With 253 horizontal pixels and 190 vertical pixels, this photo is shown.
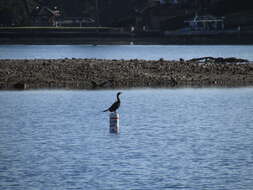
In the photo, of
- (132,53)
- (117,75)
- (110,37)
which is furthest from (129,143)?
(110,37)

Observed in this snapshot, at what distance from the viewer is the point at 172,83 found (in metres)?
A: 52.3

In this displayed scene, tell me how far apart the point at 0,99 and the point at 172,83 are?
10516 millimetres

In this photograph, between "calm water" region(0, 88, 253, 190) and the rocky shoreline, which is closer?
"calm water" region(0, 88, 253, 190)

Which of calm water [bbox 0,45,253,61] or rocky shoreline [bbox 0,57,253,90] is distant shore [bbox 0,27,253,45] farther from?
rocky shoreline [bbox 0,57,253,90]

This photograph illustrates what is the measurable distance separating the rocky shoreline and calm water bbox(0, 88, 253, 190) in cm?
467

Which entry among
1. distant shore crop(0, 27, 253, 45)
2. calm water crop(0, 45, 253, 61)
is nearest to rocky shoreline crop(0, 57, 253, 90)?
calm water crop(0, 45, 253, 61)

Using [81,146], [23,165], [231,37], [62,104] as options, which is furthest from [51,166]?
[231,37]

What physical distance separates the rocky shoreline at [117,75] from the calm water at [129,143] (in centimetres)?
467

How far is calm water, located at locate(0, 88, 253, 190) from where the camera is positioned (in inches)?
971

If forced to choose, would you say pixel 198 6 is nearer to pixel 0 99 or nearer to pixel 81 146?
pixel 0 99

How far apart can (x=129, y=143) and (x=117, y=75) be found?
22.9 metres

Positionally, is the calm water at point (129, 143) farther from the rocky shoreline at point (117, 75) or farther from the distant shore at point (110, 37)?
the distant shore at point (110, 37)

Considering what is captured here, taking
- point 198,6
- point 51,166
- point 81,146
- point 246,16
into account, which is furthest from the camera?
Answer: point 198,6

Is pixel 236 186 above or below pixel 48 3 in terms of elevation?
below
